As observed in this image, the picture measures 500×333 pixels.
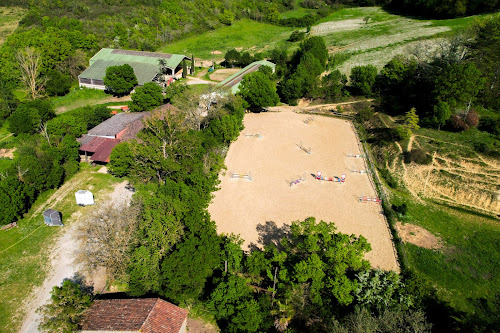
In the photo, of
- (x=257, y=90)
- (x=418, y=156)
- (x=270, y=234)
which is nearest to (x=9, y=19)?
(x=257, y=90)

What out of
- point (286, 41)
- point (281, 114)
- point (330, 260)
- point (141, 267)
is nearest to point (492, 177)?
point (330, 260)

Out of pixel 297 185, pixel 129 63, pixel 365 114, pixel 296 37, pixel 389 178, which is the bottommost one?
pixel 297 185

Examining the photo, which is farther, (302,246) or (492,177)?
(492,177)

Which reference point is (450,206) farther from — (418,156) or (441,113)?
(441,113)

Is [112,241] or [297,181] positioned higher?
[112,241]

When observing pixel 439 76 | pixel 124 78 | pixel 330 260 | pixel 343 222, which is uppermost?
pixel 439 76

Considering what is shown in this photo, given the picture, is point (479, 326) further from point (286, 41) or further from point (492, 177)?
point (286, 41)

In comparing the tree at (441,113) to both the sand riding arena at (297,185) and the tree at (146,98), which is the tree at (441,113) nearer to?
the sand riding arena at (297,185)
